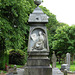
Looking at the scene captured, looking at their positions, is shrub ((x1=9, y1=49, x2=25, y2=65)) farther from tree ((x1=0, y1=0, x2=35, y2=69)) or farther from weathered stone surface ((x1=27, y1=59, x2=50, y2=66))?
weathered stone surface ((x1=27, y1=59, x2=50, y2=66))

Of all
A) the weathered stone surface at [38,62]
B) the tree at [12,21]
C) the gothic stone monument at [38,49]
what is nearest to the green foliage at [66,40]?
the tree at [12,21]

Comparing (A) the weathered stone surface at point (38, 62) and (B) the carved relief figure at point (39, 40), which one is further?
(B) the carved relief figure at point (39, 40)

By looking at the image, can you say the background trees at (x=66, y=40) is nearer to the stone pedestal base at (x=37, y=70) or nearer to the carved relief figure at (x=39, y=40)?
the carved relief figure at (x=39, y=40)

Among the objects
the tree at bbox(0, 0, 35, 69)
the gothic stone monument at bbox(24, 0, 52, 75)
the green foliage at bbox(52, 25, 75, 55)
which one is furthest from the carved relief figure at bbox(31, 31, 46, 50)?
the green foliage at bbox(52, 25, 75, 55)

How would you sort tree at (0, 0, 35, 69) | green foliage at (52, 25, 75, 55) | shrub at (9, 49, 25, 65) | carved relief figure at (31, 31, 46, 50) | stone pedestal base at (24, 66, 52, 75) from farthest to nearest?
green foliage at (52, 25, 75, 55), shrub at (9, 49, 25, 65), tree at (0, 0, 35, 69), carved relief figure at (31, 31, 46, 50), stone pedestal base at (24, 66, 52, 75)

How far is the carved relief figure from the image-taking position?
1021 centimetres

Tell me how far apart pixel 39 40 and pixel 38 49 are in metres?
0.51

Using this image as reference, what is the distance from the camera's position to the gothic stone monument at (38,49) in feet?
31.7

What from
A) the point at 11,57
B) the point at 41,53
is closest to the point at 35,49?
the point at 41,53

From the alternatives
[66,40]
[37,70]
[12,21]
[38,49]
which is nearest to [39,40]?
[38,49]

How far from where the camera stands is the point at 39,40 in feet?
33.9

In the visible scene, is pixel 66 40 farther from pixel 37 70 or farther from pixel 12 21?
pixel 37 70

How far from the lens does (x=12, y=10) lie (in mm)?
17062

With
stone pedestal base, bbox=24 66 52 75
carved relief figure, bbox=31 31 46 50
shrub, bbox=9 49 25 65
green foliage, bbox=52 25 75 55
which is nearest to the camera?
stone pedestal base, bbox=24 66 52 75
